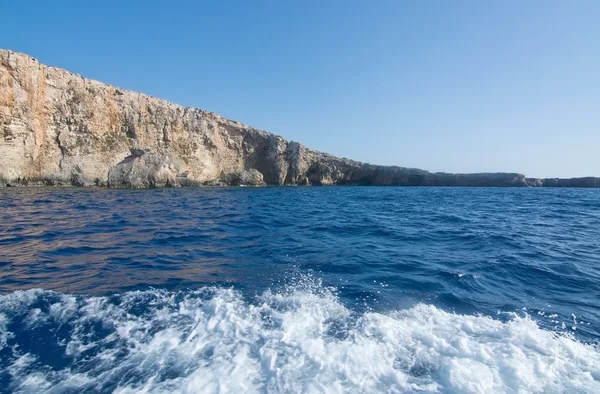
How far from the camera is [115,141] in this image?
132ft

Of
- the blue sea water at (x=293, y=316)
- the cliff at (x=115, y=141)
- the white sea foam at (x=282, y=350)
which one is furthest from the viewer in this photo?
the cliff at (x=115, y=141)

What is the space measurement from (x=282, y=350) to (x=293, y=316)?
0.90 metres

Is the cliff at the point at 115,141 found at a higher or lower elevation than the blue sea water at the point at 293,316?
higher

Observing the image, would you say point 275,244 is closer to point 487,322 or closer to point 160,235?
point 160,235

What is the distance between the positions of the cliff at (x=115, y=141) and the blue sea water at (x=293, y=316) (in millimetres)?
28578

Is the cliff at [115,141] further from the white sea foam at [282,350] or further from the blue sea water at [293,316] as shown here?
the white sea foam at [282,350]

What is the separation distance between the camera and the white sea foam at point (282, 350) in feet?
11.2

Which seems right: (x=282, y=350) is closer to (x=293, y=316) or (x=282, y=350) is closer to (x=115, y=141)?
(x=293, y=316)

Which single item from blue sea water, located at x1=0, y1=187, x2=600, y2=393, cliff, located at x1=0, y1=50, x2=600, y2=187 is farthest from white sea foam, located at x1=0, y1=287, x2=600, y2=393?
cliff, located at x1=0, y1=50, x2=600, y2=187

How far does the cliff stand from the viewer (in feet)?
102

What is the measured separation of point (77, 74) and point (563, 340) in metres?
46.5

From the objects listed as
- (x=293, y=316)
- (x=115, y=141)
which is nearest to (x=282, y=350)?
(x=293, y=316)

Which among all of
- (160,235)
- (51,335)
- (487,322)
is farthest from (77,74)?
(487,322)

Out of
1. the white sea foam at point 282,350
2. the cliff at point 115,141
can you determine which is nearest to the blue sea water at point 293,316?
the white sea foam at point 282,350
